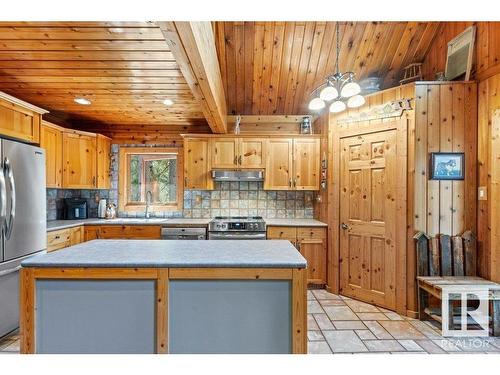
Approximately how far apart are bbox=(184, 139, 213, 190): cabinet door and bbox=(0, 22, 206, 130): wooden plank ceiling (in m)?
0.48

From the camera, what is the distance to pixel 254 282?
1670 millimetres

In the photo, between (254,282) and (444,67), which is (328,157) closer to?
(444,67)

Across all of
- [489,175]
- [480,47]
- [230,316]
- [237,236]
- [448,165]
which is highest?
[480,47]

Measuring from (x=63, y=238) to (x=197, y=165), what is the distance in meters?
1.97

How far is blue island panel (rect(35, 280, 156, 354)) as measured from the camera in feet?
5.40

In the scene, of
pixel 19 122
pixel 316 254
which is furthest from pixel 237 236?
pixel 19 122

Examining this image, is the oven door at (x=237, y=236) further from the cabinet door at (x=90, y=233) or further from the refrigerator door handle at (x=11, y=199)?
the refrigerator door handle at (x=11, y=199)

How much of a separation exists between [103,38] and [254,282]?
7.65 ft

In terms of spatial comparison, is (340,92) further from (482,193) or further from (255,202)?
(255,202)

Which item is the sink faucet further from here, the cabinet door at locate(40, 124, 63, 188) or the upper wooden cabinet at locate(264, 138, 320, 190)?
the upper wooden cabinet at locate(264, 138, 320, 190)

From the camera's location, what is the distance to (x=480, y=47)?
9.29 ft

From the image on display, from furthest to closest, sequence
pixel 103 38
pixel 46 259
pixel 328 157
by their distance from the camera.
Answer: pixel 328 157, pixel 103 38, pixel 46 259

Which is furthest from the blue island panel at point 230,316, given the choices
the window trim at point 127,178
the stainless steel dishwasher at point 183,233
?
the window trim at point 127,178
